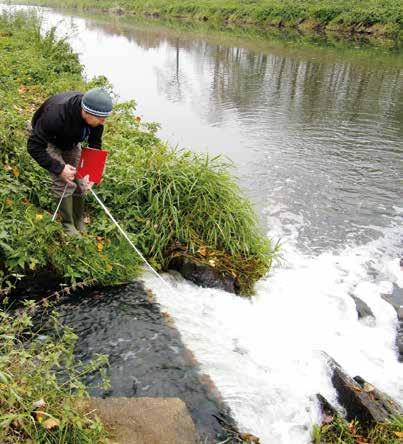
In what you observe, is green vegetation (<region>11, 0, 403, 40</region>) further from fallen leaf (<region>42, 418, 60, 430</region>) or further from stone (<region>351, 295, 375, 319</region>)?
fallen leaf (<region>42, 418, 60, 430</region>)

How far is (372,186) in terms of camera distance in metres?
9.71

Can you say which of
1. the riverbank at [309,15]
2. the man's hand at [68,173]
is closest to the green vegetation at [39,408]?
the man's hand at [68,173]

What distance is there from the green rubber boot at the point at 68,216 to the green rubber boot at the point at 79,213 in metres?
0.12

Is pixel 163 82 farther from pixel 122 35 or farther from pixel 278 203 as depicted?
pixel 122 35

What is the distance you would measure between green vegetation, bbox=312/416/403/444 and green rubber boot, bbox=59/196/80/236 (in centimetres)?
325

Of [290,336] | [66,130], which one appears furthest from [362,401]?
[66,130]

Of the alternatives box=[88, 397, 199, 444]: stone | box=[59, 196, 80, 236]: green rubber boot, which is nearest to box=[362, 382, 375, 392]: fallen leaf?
box=[88, 397, 199, 444]: stone

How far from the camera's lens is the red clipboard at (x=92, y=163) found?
4.75m

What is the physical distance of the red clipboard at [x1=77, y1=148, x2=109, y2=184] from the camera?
475cm

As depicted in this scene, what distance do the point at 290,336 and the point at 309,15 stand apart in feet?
114

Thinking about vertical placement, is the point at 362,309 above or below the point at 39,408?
below

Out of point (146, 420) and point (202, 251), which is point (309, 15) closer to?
point (202, 251)

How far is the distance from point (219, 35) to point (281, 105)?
63.7 feet

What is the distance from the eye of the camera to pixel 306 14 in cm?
3462
